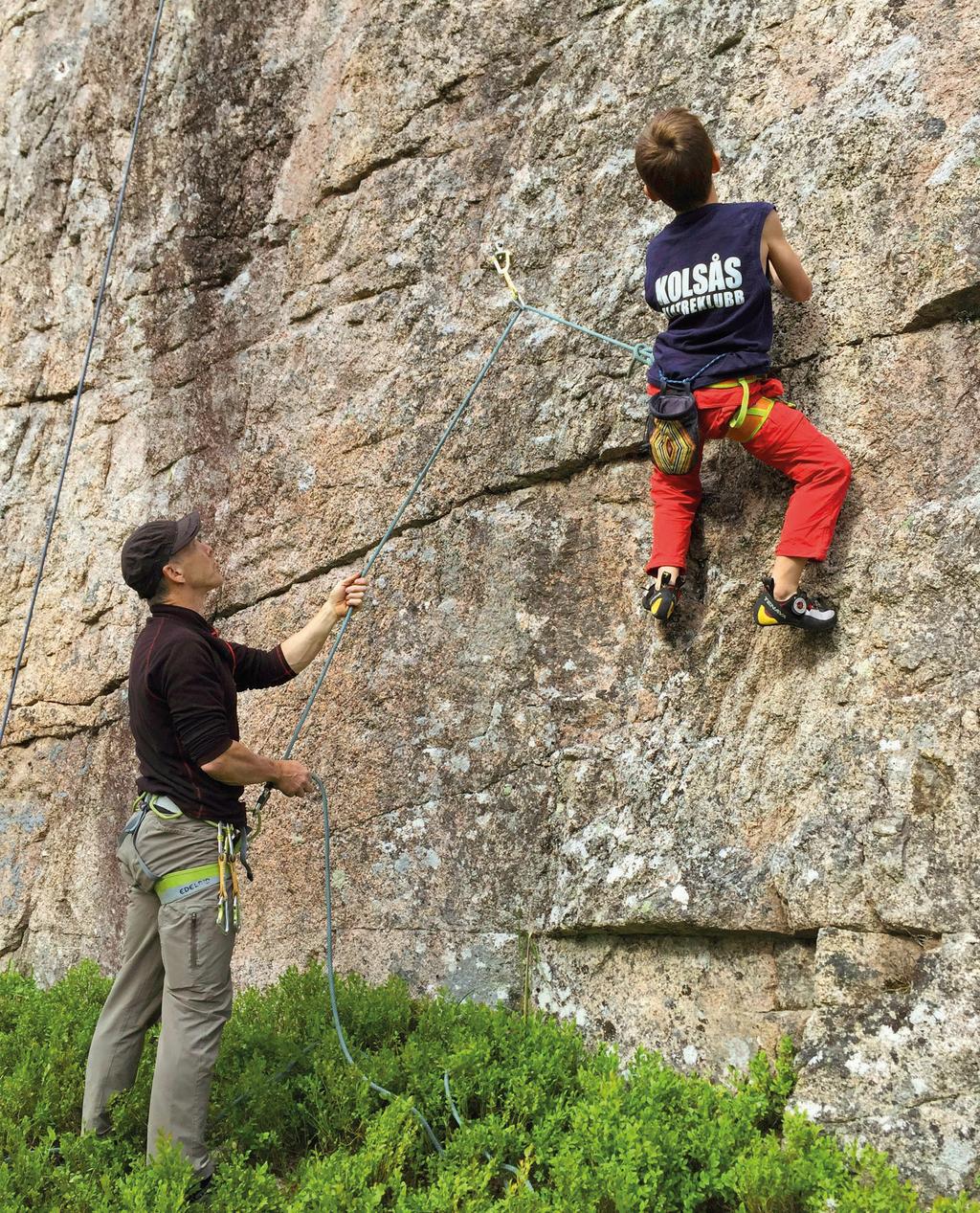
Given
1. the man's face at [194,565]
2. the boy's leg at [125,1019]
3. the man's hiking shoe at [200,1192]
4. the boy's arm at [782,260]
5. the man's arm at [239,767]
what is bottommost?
the man's hiking shoe at [200,1192]

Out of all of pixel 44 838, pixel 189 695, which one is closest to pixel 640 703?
pixel 189 695

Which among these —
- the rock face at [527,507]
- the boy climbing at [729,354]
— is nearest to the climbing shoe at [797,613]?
the boy climbing at [729,354]

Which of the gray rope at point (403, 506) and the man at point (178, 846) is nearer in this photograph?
the man at point (178, 846)

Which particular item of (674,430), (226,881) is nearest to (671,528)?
(674,430)

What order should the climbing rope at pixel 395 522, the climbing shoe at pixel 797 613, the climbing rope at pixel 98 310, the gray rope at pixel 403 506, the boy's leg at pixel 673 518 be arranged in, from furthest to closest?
the climbing rope at pixel 98 310, the gray rope at pixel 403 506, the climbing rope at pixel 395 522, the boy's leg at pixel 673 518, the climbing shoe at pixel 797 613

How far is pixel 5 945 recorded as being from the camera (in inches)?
271

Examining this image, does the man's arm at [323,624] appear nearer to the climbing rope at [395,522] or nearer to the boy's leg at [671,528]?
the climbing rope at [395,522]

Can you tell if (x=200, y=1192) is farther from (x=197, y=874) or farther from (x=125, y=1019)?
(x=197, y=874)

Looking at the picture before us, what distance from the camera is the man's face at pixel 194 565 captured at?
4.29 metres

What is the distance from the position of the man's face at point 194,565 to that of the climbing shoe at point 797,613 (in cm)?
215

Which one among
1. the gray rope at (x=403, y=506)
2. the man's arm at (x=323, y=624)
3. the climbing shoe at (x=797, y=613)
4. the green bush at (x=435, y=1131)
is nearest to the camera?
the green bush at (x=435, y=1131)

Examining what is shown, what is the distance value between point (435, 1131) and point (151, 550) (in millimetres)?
2450

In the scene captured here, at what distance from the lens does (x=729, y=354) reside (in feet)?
14.0

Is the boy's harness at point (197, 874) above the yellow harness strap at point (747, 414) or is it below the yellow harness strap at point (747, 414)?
below
